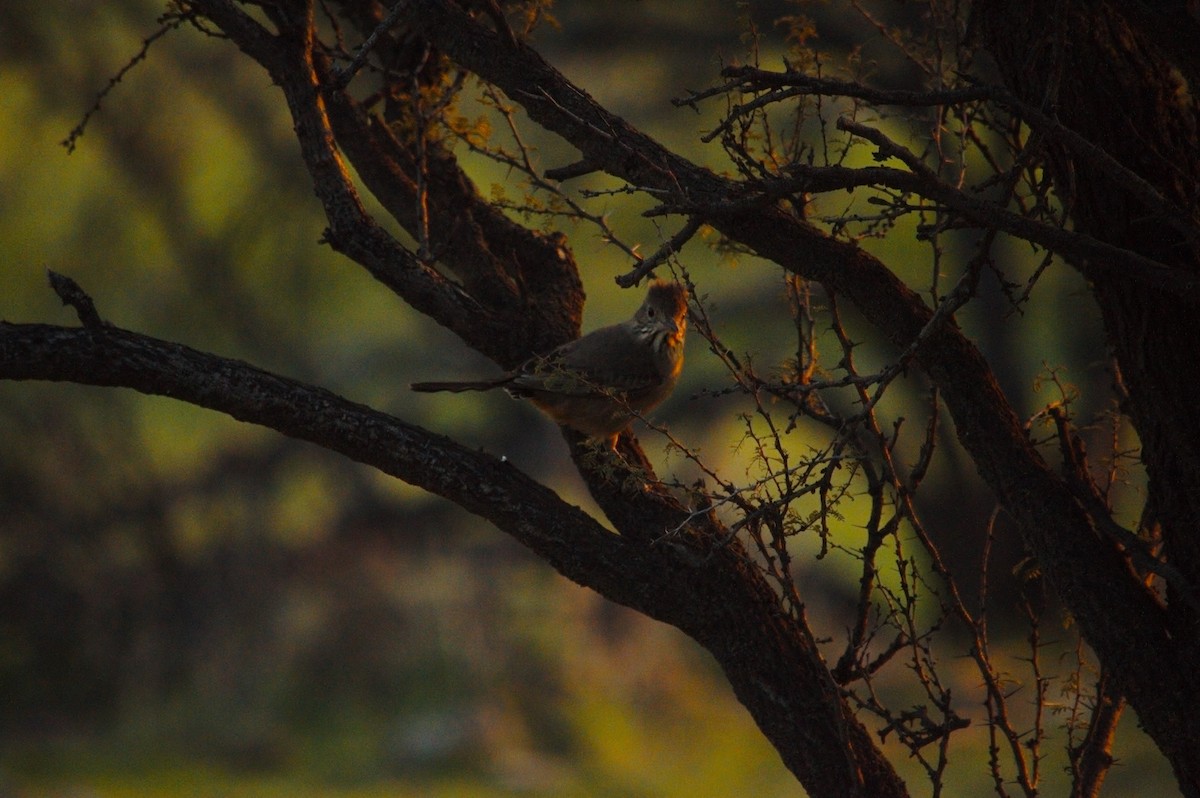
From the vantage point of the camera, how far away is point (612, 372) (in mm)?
2643

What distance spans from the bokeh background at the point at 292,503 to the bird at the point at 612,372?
103 inches

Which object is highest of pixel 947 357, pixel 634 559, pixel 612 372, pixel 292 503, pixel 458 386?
pixel 292 503

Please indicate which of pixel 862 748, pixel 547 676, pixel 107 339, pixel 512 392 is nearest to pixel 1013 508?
pixel 862 748

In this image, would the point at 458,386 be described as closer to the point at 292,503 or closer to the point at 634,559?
the point at 634,559

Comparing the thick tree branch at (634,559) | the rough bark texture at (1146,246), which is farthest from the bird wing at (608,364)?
the rough bark texture at (1146,246)

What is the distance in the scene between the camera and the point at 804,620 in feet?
6.48

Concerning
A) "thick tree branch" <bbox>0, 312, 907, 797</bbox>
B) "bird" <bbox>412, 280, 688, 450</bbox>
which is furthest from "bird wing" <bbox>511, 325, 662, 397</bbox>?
"thick tree branch" <bbox>0, 312, 907, 797</bbox>

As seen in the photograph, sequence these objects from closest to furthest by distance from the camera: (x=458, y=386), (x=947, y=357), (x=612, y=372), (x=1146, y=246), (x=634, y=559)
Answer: (x=1146, y=246) → (x=947, y=357) → (x=634, y=559) → (x=458, y=386) → (x=612, y=372)

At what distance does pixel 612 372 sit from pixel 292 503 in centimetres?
408

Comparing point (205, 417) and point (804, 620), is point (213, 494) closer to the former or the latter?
point (205, 417)

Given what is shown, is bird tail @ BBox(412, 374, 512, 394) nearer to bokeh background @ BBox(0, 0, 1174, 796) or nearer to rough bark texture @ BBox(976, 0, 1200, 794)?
rough bark texture @ BBox(976, 0, 1200, 794)

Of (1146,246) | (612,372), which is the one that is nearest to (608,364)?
(612,372)

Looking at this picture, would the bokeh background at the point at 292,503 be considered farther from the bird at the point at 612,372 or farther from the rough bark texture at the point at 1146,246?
the rough bark texture at the point at 1146,246

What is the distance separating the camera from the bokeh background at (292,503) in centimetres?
558
